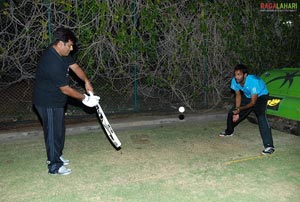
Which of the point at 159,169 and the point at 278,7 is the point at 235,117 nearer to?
the point at 159,169

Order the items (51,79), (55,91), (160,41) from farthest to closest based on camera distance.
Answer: (160,41) < (55,91) < (51,79)

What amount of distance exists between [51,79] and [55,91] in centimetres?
18

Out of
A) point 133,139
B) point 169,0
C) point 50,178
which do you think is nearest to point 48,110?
point 50,178

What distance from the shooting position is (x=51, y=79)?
4.23 m

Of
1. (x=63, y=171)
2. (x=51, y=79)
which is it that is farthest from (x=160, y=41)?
(x=63, y=171)

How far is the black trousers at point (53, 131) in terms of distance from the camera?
439cm

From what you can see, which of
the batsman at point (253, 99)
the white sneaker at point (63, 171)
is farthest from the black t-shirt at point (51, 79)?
the batsman at point (253, 99)

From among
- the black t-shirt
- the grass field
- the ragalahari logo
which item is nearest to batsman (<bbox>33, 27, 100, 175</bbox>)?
the black t-shirt

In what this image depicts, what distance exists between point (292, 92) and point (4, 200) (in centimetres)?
506

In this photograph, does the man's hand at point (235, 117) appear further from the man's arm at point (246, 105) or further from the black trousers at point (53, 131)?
the black trousers at point (53, 131)

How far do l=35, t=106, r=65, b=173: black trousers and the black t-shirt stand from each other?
94 mm

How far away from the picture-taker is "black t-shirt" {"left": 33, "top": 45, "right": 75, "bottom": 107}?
418 centimetres

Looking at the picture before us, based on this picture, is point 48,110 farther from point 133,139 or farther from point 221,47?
point 221,47

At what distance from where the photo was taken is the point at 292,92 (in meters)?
6.27
